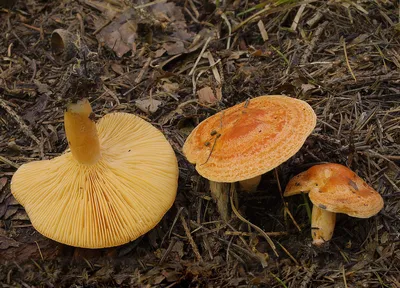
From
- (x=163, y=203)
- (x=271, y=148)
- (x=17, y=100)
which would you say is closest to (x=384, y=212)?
(x=271, y=148)

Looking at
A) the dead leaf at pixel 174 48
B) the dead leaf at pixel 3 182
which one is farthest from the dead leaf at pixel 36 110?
the dead leaf at pixel 174 48

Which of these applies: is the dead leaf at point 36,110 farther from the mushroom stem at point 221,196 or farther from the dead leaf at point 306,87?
the dead leaf at point 306,87

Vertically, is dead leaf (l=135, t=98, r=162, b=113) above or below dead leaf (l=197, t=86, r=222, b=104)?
above

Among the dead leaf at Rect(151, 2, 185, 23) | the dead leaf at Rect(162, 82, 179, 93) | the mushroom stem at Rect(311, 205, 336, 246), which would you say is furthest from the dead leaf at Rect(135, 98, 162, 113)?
the mushroom stem at Rect(311, 205, 336, 246)

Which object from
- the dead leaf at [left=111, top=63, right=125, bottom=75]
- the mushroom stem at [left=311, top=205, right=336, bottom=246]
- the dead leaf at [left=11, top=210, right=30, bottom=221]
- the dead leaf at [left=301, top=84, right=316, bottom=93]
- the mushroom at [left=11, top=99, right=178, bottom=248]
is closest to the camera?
the mushroom at [left=11, top=99, right=178, bottom=248]

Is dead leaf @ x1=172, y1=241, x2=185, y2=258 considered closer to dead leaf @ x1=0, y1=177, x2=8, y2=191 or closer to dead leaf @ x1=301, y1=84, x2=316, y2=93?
dead leaf @ x1=0, y1=177, x2=8, y2=191
